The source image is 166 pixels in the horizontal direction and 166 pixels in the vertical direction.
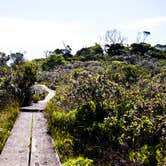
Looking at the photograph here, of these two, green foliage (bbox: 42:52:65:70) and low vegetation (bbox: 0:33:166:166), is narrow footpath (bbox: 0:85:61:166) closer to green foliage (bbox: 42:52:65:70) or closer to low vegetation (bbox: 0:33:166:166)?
low vegetation (bbox: 0:33:166:166)

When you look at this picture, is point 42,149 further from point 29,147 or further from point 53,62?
point 53,62

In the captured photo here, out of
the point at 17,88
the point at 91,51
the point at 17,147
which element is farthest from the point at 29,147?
the point at 91,51

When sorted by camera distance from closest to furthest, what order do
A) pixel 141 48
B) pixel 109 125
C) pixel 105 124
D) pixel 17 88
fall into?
pixel 109 125, pixel 105 124, pixel 17 88, pixel 141 48

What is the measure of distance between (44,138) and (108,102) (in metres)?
1.97

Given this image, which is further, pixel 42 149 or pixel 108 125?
pixel 108 125

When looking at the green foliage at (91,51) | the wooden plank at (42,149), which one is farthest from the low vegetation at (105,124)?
the green foliage at (91,51)

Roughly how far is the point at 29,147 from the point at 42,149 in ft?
0.92

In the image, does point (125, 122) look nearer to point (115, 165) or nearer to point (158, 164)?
point (115, 165)

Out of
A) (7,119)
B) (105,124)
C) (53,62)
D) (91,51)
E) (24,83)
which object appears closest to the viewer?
(105,124)

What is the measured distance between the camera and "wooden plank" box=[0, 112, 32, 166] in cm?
598

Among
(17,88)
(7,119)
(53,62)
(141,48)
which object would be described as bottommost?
(7,119)

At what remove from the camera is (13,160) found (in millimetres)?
6031

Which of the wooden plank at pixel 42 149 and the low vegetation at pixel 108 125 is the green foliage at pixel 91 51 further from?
the wooden plank at pixel 42 149

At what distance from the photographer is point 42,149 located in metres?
6.77
